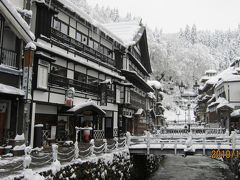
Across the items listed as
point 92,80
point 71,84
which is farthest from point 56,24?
point 92,80

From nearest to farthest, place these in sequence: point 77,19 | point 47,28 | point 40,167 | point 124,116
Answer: point 40,167
point 47,28
point 77,19
point 124,116

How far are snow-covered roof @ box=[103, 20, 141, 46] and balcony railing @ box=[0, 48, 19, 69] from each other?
19845 millimetres

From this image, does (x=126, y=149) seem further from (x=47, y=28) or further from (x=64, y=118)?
(x=47, y=28)

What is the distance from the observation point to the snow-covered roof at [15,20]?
15.7 meters

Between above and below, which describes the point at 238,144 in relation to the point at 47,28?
below

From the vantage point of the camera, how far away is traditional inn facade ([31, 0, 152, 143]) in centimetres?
2030

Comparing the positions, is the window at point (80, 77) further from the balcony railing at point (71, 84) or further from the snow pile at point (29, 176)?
the snow pile at point (29, 176)

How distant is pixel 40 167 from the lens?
13.1 metres

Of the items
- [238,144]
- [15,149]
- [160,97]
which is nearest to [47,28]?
[15,149]

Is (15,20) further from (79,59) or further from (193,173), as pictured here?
(193,173)

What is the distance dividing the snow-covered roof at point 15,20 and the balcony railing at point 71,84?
458 cm

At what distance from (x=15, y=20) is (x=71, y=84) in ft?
28.0

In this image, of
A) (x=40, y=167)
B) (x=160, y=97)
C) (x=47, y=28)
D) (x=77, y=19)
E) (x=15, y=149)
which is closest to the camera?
(x=40, y=167)

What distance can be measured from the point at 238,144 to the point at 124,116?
17149mm
